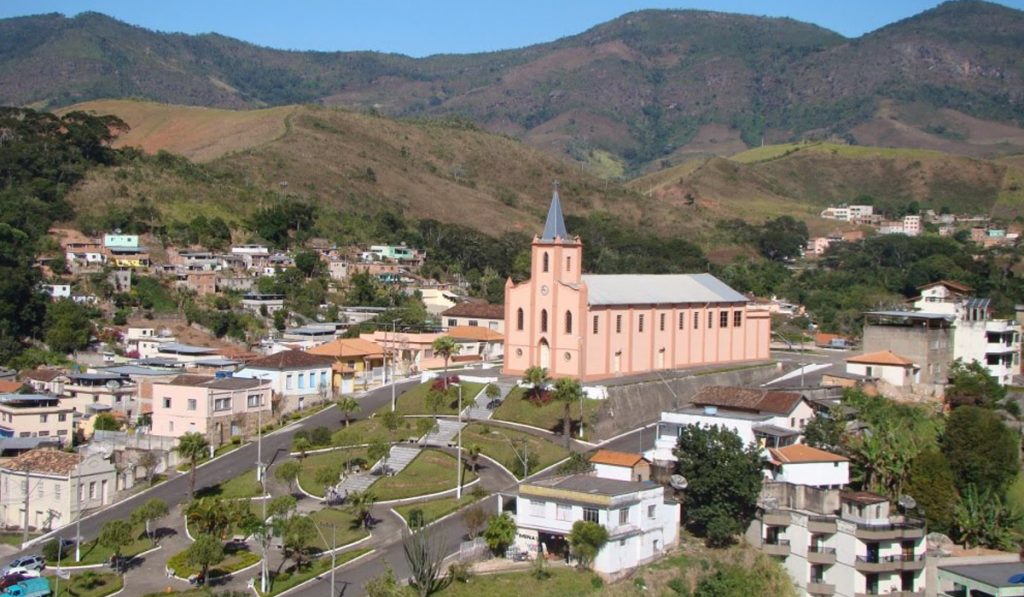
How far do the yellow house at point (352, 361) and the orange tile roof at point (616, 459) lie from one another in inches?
747

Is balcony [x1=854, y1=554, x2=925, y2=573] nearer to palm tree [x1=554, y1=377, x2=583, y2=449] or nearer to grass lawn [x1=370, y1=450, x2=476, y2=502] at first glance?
A: palm tree [x1=554, y1=377, x2=583, y2=449]

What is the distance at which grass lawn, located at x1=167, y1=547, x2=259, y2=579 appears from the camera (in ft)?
114

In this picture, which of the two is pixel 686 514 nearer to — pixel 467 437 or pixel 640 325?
pixel 467 437

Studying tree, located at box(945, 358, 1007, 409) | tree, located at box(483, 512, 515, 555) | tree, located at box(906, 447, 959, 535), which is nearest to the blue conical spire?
tree, located at box(945, 358, 1007, 409)

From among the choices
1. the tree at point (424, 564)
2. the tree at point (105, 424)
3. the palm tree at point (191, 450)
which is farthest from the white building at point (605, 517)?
the tree at point (105, 424)

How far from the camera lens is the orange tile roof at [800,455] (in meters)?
40.4

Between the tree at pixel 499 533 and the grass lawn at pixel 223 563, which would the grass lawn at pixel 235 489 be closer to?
the grass lawn at pixel 223 563

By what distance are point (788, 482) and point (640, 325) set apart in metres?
15.8

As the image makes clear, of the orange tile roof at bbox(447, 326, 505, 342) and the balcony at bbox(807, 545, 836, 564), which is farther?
the orange tile roof at bbox(447, 326, 505, 342)

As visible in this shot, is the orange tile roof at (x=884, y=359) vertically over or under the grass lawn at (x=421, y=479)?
over

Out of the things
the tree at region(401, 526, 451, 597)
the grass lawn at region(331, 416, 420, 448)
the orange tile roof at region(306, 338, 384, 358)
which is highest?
the orange tile roof at region(306, 338, 384, 358)

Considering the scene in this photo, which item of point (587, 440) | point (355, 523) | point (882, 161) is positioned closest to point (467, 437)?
point (587, 440)

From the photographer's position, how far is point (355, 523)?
38000 mm

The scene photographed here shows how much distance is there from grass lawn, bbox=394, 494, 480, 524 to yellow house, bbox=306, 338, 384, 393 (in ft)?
57.8
